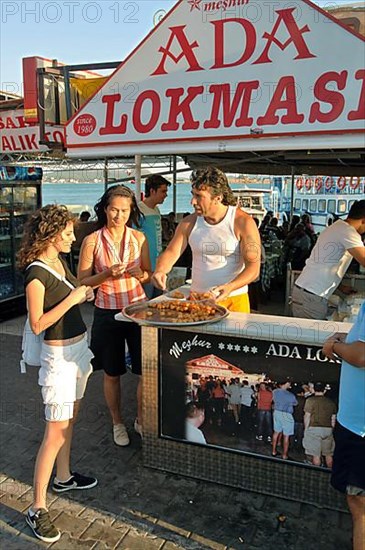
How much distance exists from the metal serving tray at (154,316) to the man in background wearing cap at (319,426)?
0.75m

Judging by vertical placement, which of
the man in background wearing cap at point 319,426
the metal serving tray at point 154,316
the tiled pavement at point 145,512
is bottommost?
the tiled pavement at point 145,512

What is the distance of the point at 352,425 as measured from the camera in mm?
2203

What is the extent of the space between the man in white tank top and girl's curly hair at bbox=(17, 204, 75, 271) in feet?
3.32

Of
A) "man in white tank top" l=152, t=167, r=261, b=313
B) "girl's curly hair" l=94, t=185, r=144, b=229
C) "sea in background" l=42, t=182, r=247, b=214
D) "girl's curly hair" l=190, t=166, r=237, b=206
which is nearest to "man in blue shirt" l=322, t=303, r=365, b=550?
"man in white tank top" l=152, t=167, r=261, b=313

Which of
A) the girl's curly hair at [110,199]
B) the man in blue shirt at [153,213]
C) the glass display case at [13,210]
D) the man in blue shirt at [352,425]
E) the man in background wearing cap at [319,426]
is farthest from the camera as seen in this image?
the glass display case at [13,210]

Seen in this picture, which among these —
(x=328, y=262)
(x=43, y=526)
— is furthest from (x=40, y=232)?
(x=328, y=262)

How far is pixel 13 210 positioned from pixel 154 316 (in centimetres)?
552

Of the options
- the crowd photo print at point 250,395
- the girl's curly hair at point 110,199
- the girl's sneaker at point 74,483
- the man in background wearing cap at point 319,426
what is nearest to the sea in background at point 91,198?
the girl's curly hair at point 110,199

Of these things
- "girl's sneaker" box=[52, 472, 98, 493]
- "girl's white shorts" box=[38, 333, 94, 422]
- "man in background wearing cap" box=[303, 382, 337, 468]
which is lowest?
"girl's sneaker" box=[52, 472, 98, 493]

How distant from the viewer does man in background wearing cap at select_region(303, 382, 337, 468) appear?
2.92 m

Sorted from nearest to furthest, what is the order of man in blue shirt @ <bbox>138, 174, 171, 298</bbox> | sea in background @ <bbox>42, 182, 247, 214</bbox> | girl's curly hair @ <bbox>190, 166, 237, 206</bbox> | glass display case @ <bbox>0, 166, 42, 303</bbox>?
girl's curly hair @ <bbox>190, 166, 237, 206</bbox>, man in blue shirt @ <bbox>138, 174, 171, 298</bbox>, glass display case @ <bbox>0, 166, 42, 303</bbox>, sea in background @ <bbox>42, 182, 247, 214</bbox>

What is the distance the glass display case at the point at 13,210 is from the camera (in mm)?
7648

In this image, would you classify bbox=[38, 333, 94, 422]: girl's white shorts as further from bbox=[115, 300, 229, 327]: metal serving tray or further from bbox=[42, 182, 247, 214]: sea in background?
bbox=[42, 182, 247, 214]: sea in background

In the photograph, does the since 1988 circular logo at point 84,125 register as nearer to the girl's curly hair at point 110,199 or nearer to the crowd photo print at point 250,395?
the girl's curly hair at point 110,199
